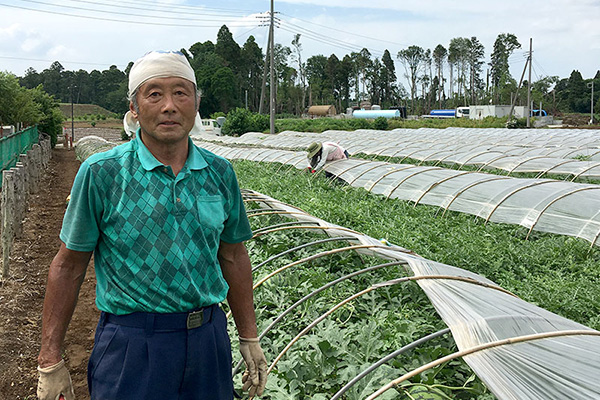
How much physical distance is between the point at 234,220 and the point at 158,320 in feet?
1.76

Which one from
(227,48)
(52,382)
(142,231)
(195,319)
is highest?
(227,48)

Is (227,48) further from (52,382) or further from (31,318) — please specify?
(52,382)

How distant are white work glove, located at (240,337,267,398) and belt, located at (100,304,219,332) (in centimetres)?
40

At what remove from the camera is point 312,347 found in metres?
4.11

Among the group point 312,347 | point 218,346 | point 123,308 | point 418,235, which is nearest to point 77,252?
point 123,308

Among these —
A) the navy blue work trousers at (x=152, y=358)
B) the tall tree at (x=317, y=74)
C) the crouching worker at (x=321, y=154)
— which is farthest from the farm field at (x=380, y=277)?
the tall tree at (x=317, y=74)

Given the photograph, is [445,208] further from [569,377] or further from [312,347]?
[569,377]

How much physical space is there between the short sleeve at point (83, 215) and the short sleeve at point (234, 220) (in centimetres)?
53

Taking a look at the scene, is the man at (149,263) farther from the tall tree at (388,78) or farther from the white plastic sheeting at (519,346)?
the tall tree at (388,78)

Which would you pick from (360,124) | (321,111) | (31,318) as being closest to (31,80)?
(321,111)

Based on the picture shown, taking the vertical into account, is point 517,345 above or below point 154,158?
below

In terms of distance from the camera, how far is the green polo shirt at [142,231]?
1999mm

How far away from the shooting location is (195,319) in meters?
2.04

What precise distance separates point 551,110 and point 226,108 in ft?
137
